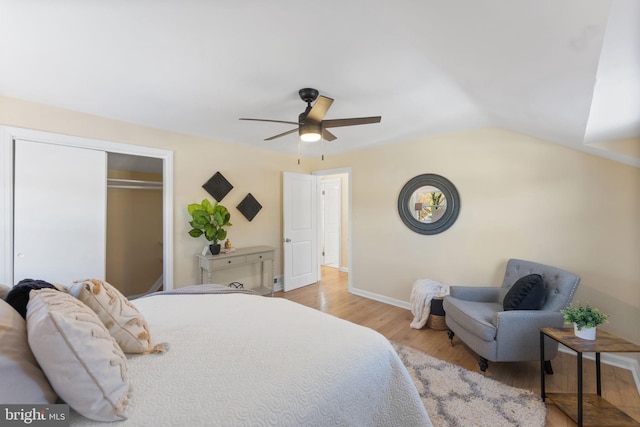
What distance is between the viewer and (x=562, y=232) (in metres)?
2.59

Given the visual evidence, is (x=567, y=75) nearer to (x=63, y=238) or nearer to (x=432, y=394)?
(x=432, y=394)

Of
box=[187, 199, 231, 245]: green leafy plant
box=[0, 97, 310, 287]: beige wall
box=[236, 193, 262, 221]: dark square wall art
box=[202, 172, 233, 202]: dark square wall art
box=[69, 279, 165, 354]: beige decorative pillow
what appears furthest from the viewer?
A: box=[236, 193, 262, 221]: dark square wall art

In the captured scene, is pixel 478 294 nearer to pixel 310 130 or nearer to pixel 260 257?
pixel 310 130

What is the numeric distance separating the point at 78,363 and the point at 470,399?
2.31 m

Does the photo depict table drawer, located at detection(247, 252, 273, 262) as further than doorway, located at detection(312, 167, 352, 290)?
No

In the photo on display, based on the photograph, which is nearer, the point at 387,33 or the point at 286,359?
the point at 286,359

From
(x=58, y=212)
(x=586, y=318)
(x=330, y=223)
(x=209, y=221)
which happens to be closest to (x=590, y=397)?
(x=586, y=318)

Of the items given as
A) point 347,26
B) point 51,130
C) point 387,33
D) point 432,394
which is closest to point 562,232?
point 432,394

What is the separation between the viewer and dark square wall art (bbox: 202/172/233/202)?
11.6 feet

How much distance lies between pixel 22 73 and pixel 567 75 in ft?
Result: 12.2

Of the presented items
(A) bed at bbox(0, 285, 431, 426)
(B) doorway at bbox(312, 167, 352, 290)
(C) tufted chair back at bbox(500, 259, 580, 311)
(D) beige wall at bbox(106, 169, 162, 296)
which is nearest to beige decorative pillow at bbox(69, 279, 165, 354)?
(A) bed at bbox(0, 285, 431, 426)

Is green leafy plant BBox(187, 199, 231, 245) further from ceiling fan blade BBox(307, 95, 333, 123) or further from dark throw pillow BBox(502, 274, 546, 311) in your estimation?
dark throw pillow BBox(502, 274, 546, 311)

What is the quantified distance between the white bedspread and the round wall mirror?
2.37m

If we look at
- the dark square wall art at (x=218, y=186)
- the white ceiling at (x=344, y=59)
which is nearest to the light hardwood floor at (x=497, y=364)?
the white ceiling at (x=344, y=59)
